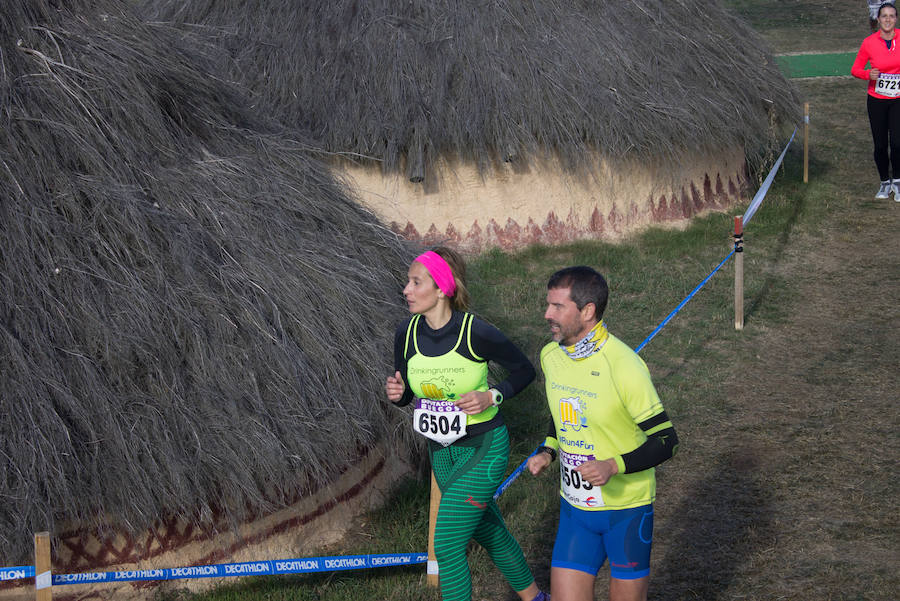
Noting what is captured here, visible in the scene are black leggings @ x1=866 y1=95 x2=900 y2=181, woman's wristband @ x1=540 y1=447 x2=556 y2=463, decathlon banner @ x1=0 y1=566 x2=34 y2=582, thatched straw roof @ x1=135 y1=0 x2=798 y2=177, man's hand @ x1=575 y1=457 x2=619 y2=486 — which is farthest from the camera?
black leggings @ x1=866 y1=95 x2=900 y2=181

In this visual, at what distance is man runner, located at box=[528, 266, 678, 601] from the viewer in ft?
11.3

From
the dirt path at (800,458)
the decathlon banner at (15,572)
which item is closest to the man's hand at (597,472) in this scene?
the dirt path at (800,458)

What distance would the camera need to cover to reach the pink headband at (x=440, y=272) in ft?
13.5

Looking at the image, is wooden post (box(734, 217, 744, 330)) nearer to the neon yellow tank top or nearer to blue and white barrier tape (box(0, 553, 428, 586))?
the neon yellow tank top

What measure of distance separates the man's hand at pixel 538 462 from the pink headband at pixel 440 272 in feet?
2.76

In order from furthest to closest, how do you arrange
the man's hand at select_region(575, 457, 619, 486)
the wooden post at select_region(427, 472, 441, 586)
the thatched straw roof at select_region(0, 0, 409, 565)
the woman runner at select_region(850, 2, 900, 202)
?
the woman runner at select_region(850, 2, 900, 202), the wooden post at select_region(427, 472, 441, 586), the thatched straw roof at select_region(0, 0, 409, 565), the man's hand at select_region(575, 457, 619, 486)

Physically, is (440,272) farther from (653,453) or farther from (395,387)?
(653,453)

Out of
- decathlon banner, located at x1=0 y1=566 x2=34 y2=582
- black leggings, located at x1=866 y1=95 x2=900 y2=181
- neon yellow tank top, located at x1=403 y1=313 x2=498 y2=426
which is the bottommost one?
decathlon banner, located at x1=0 y1=566 x2=34 y2=582

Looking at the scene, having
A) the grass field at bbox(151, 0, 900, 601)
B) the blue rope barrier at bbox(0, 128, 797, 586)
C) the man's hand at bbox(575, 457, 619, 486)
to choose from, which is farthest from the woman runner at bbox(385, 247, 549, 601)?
the grass field at bbox(151, 0, 900, 601)

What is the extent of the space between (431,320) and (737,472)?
2787 millimetres

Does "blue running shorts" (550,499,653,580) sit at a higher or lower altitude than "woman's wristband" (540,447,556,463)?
lower

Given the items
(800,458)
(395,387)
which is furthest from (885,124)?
(395,387)

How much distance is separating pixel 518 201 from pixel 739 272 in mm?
3083

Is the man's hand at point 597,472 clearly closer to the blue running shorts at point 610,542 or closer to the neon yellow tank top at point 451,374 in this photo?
the blue running shorts at point 610,542
